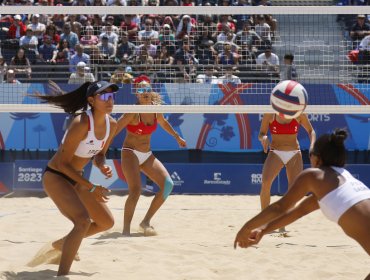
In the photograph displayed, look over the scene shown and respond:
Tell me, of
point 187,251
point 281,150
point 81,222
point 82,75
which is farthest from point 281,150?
point 82,75

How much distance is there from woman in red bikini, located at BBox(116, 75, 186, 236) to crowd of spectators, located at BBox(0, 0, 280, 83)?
1.55 m

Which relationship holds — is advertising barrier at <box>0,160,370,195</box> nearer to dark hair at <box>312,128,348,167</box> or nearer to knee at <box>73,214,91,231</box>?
knee at <box>73,214,91,231</box>

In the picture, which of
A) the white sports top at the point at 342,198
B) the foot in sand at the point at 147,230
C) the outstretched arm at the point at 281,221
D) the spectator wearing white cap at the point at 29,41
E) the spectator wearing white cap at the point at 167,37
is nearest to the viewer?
the white sports top at the point at 342,198

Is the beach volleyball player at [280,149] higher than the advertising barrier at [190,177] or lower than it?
higher

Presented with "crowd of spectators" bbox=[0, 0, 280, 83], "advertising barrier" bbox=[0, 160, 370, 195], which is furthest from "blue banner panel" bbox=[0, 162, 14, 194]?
"crowd of spectators" bbox=[0, 0, 280, 83]

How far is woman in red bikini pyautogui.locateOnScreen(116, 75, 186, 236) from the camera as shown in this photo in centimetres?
787

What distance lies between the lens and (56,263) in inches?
241

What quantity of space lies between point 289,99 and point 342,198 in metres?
1.53

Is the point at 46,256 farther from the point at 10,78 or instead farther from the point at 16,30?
the point at 16,30

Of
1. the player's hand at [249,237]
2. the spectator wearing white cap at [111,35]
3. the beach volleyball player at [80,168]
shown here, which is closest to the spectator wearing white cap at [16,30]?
the spectator wearing white cap at [111,35]

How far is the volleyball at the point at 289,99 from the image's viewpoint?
18.0 feet

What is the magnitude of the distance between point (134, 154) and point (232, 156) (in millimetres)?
4352

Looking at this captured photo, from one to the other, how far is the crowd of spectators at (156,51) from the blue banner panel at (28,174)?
4.14ft

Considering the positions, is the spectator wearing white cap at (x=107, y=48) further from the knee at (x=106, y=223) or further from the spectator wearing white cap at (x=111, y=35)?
the knee at (x=106, y=223)
